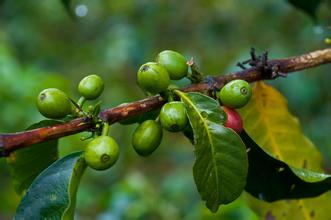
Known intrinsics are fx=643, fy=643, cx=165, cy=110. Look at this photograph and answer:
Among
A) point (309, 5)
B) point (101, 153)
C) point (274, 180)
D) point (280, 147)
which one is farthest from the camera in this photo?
point (309, 5)

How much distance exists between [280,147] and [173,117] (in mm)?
575

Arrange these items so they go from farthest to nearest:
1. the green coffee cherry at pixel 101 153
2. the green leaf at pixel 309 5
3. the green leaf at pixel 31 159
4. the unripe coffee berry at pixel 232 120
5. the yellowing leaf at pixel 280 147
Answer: the green leaf at pixel 309 5 < the yellowing leaf at pixel 280 147 < the green leaf at pixel 31 159 < the unripe coffee berry at pixel 232 120 < the green coffee cherry at pixel 101 153

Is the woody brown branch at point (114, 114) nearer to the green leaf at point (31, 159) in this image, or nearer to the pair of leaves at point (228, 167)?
the pair of leaves at point (228, 167)

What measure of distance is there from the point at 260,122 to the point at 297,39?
2.65 meters

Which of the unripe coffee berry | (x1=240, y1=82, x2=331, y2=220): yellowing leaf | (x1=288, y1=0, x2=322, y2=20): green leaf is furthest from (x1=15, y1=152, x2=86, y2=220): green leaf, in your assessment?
(x1=288, y1=0, x2=322, y2=20): green leaf

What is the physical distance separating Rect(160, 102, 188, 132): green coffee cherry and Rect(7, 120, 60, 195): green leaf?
31cm

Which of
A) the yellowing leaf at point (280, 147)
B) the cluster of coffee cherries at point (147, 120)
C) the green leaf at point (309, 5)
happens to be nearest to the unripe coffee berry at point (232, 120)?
the cluster of coffee cherries at point (147, 120)

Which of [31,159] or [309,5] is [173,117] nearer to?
[31,159]

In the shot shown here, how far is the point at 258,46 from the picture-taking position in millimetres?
4305

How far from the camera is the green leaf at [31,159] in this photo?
1.41 metres

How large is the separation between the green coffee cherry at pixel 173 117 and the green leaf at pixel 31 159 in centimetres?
31

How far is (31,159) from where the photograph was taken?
4.69 ft

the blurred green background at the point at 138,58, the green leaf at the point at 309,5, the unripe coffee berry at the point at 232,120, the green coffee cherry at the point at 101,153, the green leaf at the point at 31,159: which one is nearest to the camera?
the green coffee cherry at the point at 101,153

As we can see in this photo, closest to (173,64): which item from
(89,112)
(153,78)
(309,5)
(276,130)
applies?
(153,78)
